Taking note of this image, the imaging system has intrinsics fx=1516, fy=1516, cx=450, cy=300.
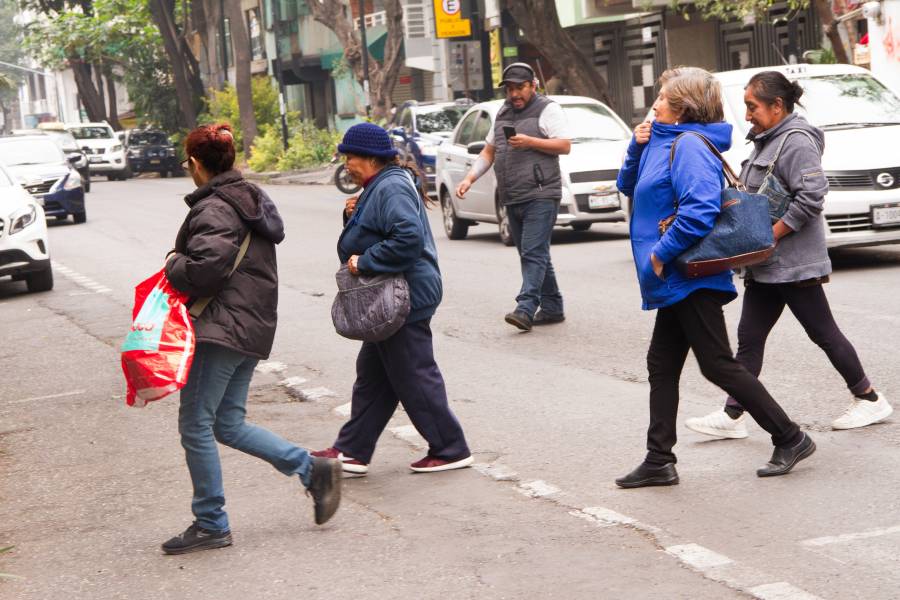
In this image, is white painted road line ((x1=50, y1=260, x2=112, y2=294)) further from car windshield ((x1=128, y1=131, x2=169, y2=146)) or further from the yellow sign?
car windshield ((x1=128, y1=131, x2=169, y2=146))

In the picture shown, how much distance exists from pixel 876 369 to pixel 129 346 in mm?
4778

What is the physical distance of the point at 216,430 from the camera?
583 centimetres

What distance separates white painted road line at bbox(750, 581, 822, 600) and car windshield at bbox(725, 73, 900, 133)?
31.4 ft

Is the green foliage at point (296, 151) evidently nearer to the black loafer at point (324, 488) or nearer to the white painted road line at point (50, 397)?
the white painted road line at point (50, 397)

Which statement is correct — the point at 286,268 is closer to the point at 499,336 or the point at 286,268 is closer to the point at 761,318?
the point at 499,336

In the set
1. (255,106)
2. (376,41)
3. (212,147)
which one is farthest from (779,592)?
(255,106)

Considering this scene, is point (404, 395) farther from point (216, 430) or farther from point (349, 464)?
point (216, 430)

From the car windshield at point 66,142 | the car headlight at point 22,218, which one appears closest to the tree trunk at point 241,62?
the car windshield at point 66,142

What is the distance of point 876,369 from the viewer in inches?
341

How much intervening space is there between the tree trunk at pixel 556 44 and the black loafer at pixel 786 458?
2254 cm

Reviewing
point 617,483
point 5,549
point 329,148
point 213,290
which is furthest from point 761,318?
point 329,148

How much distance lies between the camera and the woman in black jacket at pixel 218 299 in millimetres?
5527

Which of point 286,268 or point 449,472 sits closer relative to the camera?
point 449,472

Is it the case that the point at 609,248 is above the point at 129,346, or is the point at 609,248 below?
below
